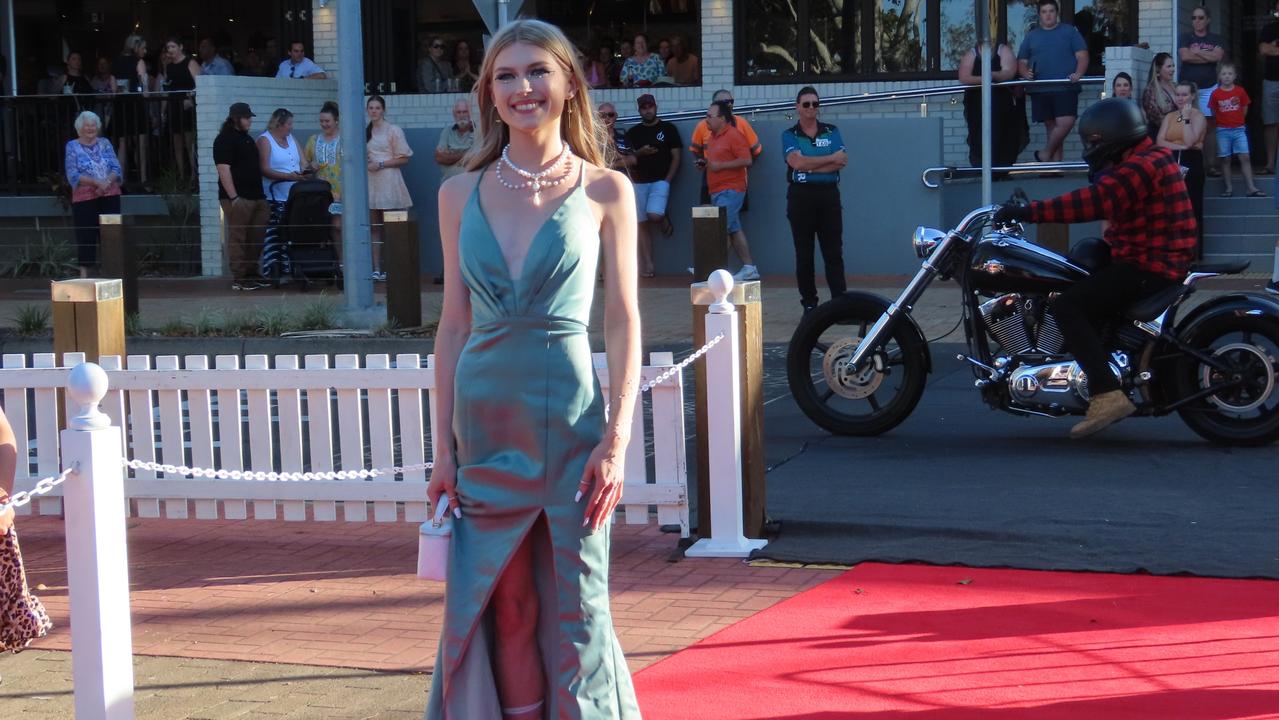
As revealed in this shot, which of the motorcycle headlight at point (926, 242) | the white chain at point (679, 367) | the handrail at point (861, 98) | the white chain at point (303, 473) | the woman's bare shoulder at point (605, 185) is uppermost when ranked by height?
the handrail at point (861, 98)

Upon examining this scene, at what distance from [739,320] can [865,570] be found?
113cm

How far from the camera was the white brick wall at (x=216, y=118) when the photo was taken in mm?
20625

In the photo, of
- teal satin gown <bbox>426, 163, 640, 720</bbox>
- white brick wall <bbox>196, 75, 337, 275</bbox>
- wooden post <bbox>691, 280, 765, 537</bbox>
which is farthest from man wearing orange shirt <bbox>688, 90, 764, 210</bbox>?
teal satin gown <bbox>426, 163, 640, 720</bbox>

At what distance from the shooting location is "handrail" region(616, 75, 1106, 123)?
704 inches

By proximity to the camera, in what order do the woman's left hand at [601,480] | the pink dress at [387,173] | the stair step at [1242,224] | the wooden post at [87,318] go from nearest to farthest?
the woman's left hand at [601,480], the wooden post at [87,318], the stair step at [1242,224], the pink dress at [387,173]

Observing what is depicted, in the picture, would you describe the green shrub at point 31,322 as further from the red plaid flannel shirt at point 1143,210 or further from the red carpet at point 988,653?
the red carpet at point 988,653

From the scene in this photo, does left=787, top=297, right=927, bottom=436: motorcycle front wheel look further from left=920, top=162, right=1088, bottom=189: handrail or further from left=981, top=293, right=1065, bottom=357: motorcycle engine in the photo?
left=920, top=162, right=1088, bottom=189: handrail

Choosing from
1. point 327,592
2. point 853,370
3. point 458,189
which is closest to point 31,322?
point 853,370

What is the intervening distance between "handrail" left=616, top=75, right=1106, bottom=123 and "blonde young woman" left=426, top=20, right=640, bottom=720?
14826mm

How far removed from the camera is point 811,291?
14.6m

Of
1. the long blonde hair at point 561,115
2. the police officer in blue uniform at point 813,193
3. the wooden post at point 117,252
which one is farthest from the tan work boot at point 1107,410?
the wooden post at point 117,252

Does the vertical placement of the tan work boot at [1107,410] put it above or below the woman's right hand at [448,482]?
below

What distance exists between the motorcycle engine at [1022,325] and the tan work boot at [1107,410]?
345 mm

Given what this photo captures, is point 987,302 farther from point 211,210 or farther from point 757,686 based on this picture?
point 211,210
